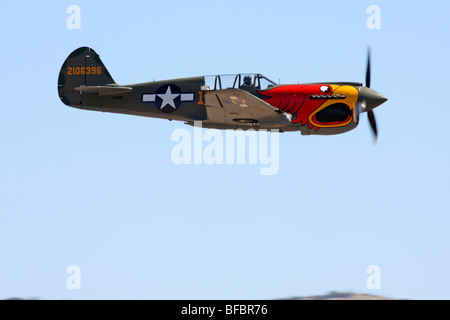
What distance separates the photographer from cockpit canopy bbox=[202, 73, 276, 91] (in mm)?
27531

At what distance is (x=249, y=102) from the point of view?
26672mm

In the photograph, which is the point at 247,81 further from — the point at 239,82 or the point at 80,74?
the point at 80,74

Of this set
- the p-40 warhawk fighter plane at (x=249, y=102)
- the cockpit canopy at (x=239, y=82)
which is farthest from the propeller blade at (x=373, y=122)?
the cockpit canopy at (x=239, y=82)

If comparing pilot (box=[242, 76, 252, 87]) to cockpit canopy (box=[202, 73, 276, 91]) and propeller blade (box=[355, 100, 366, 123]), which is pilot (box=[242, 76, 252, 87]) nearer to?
cockpit canopy (box=[202, 73, 276, 91])

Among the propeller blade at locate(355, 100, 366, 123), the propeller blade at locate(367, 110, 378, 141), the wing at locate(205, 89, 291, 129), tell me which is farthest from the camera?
the propeller blade at locate(367, 110, 378, 141)

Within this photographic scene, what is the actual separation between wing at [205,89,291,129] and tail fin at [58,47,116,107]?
4853 mm

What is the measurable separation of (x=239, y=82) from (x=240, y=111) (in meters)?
0.99

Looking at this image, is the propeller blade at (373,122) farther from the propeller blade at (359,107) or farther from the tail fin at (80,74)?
the tail fin at (80,74)

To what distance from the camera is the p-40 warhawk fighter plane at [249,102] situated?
27.2 m

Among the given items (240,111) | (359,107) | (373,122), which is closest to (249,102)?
(240,111)

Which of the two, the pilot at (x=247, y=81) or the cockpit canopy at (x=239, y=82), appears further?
the pilot at (x=247, y=81)

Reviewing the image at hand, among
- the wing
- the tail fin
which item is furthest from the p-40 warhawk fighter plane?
the tail fin
